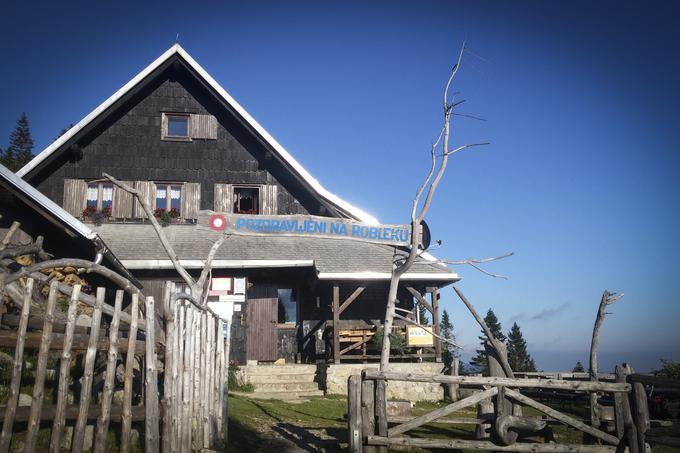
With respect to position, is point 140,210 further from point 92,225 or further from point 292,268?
point 292,268

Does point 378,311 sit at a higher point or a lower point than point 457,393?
higher

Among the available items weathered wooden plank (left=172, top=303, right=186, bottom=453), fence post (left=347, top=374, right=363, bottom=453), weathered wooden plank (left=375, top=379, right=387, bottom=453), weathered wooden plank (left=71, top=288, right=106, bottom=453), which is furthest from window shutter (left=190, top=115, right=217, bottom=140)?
weathered wooden plank (left=71, top=288, right=106, bottom=453)

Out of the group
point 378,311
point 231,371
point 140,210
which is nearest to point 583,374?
point 378,311

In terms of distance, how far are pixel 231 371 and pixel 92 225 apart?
6.95 m

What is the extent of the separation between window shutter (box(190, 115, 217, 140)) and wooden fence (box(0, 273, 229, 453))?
12.5 m

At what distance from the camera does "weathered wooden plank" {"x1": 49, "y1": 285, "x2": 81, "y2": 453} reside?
4633 mm

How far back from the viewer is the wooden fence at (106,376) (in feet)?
15.3

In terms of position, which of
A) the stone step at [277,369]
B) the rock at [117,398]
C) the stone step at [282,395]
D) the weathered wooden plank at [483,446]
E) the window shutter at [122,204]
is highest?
the window shutter at [122,204]

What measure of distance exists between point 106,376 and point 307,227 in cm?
461

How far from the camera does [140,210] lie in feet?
60.2

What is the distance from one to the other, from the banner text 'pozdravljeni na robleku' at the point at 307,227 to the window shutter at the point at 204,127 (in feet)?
35.9

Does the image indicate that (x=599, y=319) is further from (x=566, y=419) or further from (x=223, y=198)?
(x=223, y=198)

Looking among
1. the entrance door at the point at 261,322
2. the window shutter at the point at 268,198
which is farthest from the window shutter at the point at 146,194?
the entrance door at the point at 261,322

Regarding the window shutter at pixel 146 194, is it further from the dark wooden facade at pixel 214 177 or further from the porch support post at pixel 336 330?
the porch support post at pixel 336 330
